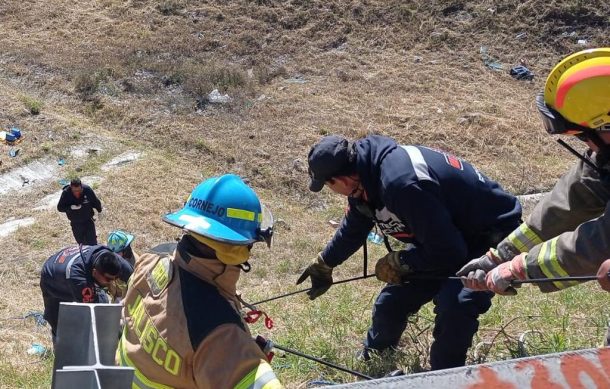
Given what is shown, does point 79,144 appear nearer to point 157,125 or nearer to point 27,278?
point 157,125

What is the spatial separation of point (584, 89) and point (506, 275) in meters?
0.74

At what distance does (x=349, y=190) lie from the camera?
3.34 metres

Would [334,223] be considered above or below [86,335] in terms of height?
below

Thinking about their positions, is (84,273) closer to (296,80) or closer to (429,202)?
(429,202)

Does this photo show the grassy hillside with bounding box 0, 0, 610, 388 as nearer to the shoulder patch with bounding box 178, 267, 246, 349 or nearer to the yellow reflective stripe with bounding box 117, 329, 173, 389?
the yellow reflective stripe with bounding box 117, 329, 173, 389

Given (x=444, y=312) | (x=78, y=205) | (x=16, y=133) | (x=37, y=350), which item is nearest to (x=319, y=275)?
(x=444, y=312)

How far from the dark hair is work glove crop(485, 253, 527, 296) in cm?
277

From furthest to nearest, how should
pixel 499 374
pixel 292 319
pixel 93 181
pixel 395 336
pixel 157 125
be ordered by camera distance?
1. pixel 157 125
2. pixel 93 181
3. pixel 292 319
4. pixel 395 336
5. pixel 499 374

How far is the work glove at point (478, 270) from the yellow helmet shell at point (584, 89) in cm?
72

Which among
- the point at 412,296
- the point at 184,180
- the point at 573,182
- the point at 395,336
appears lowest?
the point at 184,180

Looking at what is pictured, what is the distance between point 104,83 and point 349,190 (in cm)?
1224

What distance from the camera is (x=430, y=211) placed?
296 cm

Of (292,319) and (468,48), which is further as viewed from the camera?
(468,48)

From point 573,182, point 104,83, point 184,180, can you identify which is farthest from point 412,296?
point 104,83
